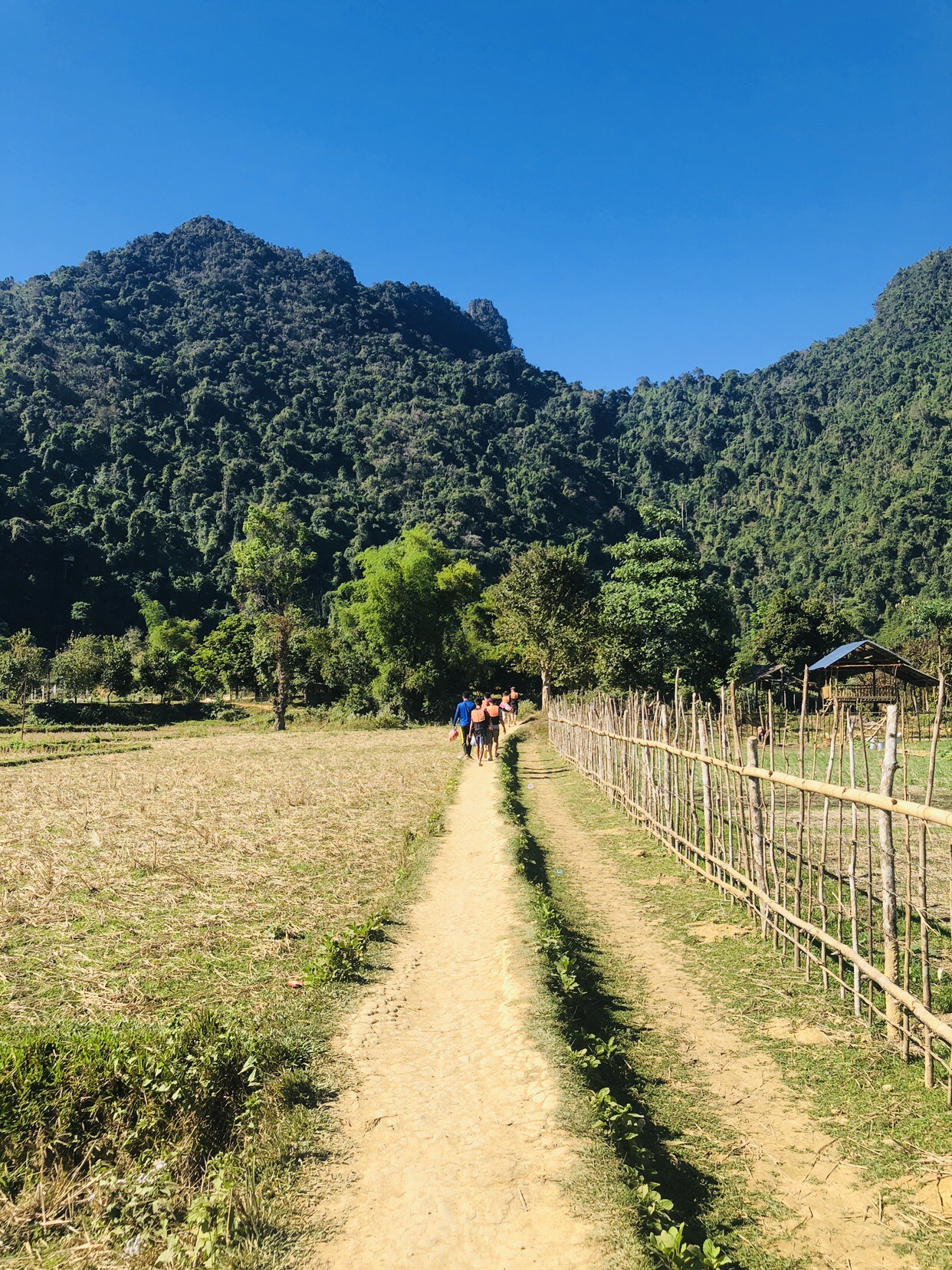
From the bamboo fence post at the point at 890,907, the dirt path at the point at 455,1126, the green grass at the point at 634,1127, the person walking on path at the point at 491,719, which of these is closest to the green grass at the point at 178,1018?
the dirt path at the point at 455,1126

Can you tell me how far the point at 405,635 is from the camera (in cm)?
4375

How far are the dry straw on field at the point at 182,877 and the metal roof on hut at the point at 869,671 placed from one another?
20.2 m

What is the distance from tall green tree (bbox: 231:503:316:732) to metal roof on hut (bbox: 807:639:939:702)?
23.4 meters

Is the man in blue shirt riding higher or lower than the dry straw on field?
higher

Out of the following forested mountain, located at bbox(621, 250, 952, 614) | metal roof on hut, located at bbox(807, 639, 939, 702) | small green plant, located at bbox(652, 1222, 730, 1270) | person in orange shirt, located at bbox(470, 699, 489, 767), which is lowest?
small green plant, located at bbox(652, 1222, 730, 1270)

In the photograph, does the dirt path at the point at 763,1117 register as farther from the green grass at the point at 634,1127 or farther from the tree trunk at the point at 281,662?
the tree trunk at the point at 281,662

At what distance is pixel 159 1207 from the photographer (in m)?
3.44

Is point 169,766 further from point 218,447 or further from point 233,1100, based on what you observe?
point 218,447

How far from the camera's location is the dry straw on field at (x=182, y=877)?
19.3 ft

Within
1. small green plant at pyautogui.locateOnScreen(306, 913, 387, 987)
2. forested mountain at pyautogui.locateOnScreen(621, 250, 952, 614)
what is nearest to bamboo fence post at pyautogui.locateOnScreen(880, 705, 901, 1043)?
small green plant at pyautogui.locateOnScreen(306, 913, 387, 987)

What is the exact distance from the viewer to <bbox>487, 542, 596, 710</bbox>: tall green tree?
36.0 m

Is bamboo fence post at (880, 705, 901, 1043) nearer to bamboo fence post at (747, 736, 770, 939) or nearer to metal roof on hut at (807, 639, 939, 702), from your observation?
bamboo fence post at (747, 736, 770, 939)

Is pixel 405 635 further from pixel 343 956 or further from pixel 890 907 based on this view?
pixel 890 907

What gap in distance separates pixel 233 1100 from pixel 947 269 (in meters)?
200
